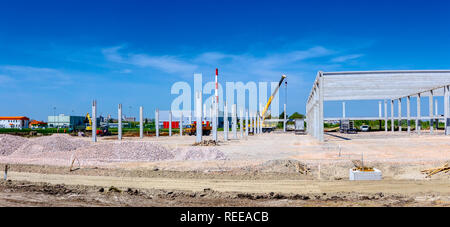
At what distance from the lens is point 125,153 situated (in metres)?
17.4

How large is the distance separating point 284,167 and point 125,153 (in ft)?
26.6

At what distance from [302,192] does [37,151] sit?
16285mm

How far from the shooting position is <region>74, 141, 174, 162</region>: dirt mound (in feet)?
55.4

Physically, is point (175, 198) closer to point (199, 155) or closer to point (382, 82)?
point (199, 155)

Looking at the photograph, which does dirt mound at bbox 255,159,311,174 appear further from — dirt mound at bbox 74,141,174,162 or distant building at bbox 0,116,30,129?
distant building at bbox 0,116,30,129

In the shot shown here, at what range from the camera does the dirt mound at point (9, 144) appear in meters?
20.5

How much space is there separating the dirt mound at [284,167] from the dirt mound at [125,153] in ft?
19.4

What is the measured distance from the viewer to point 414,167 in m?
12.6

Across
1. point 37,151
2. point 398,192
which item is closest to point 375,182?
point 398,192

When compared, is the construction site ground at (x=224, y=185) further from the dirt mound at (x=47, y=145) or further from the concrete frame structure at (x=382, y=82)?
the concrete frame structure at (x=382, y=82)

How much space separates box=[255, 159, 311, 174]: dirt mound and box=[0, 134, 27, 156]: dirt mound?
14786mm

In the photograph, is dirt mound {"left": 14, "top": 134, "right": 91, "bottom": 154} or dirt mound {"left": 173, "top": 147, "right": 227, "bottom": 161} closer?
dirt mound {"left": 173, "top": 147, "right": 227, "bottom": 161}

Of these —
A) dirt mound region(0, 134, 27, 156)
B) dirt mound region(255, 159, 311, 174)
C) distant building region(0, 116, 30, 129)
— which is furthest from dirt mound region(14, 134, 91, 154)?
distant building region(0, 116, 30, 129)
